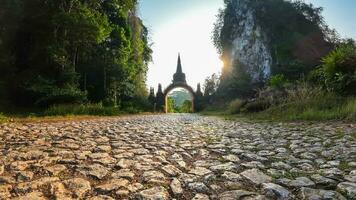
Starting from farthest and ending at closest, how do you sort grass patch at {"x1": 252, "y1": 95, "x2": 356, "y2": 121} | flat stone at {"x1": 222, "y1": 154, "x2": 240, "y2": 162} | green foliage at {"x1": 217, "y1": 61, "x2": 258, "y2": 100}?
green foliage at {"x1": 217, "y1": 61, "x2": 258, "y2": 100}
grass patch at {"x1": 252, "y1": 95, "x2": 356, "y2": 121}
flat stone at {"x1": 222, "y1": 154, "x2": 240, "y2": 162}

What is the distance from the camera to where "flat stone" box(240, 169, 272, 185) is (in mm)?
3120

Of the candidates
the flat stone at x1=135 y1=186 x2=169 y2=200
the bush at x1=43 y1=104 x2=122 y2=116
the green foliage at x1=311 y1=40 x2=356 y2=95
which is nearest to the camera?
the flat stone at x1=135 y1=186 x2=169 y2=200

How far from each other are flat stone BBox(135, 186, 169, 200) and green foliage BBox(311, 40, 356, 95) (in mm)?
9911

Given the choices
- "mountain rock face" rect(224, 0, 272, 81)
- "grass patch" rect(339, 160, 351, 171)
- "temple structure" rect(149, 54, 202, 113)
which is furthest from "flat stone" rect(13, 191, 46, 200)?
"temple structure" rect(149, 54, 202, 113)

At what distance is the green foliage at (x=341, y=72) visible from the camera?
11.0m

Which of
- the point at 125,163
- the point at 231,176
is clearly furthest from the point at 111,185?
the point at 231,176

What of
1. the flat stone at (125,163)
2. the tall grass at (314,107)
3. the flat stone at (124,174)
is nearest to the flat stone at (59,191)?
the flat stone at (124,174)

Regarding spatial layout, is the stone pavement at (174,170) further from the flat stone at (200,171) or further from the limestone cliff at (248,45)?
the limestone cliff at (248,45)

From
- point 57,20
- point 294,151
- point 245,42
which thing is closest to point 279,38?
point 245,42

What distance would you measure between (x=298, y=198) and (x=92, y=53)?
22.3 m

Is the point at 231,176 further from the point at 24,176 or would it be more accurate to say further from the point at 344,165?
the point at 24,176

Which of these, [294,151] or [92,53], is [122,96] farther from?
[294,151]

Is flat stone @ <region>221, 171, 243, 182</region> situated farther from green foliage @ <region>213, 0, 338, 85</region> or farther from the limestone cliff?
the limestone cliff

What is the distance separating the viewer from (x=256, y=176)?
3301mm
